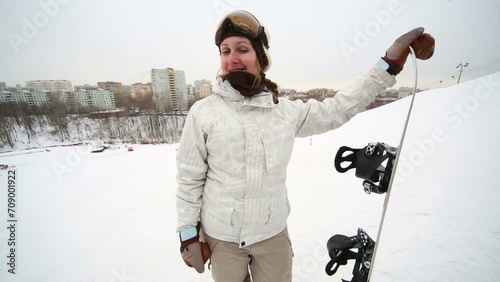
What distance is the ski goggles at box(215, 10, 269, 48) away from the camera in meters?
1.11

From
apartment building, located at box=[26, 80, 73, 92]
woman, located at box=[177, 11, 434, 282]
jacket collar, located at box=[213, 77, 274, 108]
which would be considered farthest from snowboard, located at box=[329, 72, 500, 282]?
apartment building, located at box=[26, 80, 73, 92]

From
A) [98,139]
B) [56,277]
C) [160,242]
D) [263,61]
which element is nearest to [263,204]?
[263,61]

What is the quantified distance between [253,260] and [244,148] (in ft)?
2.56

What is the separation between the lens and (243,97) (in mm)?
1104

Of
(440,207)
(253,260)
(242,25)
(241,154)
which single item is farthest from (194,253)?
(440,207)

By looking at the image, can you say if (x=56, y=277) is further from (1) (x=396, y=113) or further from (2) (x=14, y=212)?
(1) (x=396, y=113)

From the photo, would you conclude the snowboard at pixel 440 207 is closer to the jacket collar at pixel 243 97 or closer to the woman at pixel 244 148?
the woman at pixel 244 148

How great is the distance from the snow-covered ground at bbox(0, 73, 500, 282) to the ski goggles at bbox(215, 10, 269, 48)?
8.53 ft

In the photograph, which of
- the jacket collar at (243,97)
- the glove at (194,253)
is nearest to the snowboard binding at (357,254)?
the glove at (194,253)

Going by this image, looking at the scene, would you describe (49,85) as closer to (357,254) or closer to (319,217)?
(319,217)

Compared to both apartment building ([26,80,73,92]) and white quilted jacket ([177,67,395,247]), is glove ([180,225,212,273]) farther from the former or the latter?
apartment building ([26,80,73,92])

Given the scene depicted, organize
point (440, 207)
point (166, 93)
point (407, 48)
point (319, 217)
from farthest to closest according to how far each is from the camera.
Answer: point (166, 93) → point (319, 217) → point (440, 207) → point (407, 48)

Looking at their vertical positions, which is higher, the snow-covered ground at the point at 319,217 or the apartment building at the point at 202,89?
the apartment building at the point at 202,89

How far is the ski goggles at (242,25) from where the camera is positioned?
111 cm
